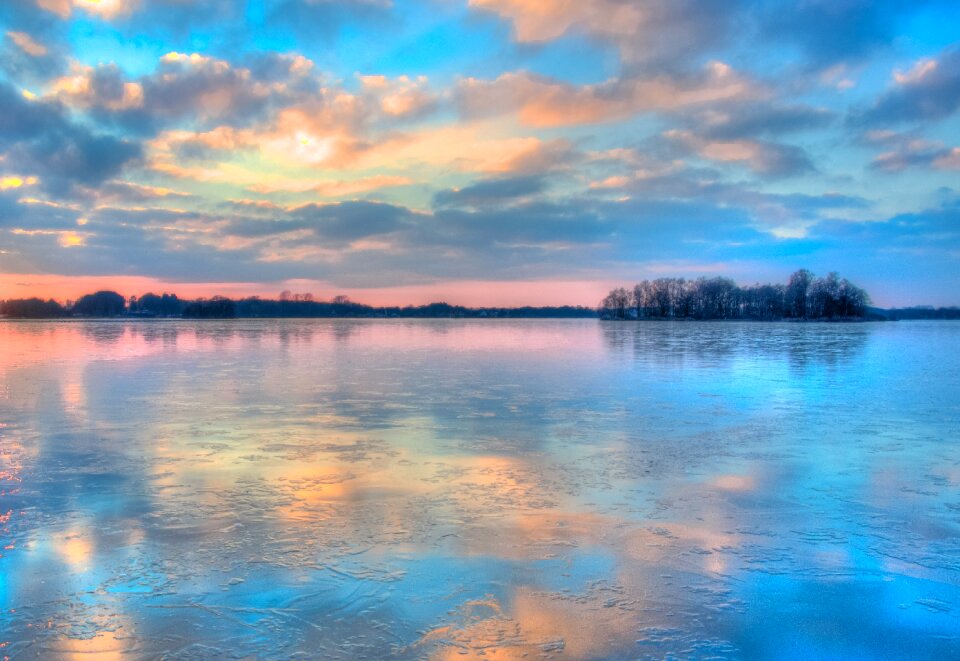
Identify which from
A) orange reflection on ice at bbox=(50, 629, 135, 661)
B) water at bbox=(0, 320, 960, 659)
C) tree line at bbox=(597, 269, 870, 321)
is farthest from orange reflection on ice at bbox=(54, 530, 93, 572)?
tree line at bbox=(597, 269, 870, 321)

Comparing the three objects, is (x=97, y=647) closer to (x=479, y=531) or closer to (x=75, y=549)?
(x=75, y=549)

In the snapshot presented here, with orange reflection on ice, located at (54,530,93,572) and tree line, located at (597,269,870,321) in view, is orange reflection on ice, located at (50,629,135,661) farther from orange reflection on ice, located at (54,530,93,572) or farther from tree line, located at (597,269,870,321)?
tree line, located at (597,269,870,321)

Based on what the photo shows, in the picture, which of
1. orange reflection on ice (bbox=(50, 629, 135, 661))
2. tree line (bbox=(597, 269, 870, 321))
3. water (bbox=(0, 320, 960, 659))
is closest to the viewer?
orange reflection on ice (bbox=(50, 629, 135, 661))

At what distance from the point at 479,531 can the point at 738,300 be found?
131992mm

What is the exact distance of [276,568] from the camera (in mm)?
4160

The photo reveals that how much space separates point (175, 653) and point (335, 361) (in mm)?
17659

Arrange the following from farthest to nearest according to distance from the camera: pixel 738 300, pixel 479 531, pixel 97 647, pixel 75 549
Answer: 1. pixel 738 300
2. pixel 479 531
3. pixel 75 549
4. pixel 97 647

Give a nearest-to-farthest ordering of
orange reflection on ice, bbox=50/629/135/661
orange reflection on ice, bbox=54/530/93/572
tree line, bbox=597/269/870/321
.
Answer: orange reflection on ice, bbox=50/629/135/661 < orange reflection on ice, bbox=54/530/93/572 < tree line, bbox=597/269/870/321

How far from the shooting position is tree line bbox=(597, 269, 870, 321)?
108500 millimetres

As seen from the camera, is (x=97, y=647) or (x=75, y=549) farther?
(x=75, y=549)

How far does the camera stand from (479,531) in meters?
4.89

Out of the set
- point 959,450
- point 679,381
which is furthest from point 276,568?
point 679,381

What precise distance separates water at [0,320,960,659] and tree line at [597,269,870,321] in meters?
110

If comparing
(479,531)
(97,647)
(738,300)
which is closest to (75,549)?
(97,647)
